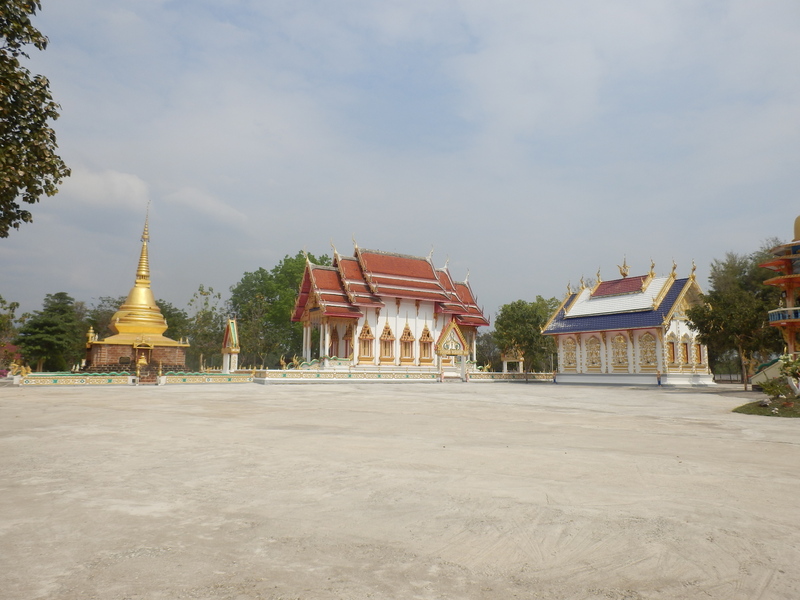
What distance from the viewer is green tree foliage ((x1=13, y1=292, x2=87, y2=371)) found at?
40.9m

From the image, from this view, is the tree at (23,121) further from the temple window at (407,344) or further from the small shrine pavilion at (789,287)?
the temple window at (407,344)

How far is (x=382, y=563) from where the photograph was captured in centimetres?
311

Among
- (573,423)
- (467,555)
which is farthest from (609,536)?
(573,423)

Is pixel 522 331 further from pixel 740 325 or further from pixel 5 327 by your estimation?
pixel 5 327

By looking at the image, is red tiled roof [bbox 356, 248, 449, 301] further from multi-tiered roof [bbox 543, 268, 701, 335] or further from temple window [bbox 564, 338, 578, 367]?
temple window [bbox 564, 338, 578, 367]


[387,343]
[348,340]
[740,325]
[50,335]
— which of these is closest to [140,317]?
[50,335]

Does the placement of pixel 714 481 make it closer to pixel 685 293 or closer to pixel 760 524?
pixel 760 524

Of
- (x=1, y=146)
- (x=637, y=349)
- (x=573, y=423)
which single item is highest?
(x=1, y=146)

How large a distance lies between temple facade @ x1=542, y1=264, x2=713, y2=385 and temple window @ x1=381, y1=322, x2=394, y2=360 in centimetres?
1145

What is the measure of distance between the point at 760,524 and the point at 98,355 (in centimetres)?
3812

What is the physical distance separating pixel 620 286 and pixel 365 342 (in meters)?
18.5

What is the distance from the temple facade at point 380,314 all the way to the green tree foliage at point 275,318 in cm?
1164

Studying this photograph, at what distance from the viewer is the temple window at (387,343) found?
1553 inches

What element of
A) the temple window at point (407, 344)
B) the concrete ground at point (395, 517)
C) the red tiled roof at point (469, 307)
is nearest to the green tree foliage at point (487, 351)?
the red tiled roof at point (469, 307)
